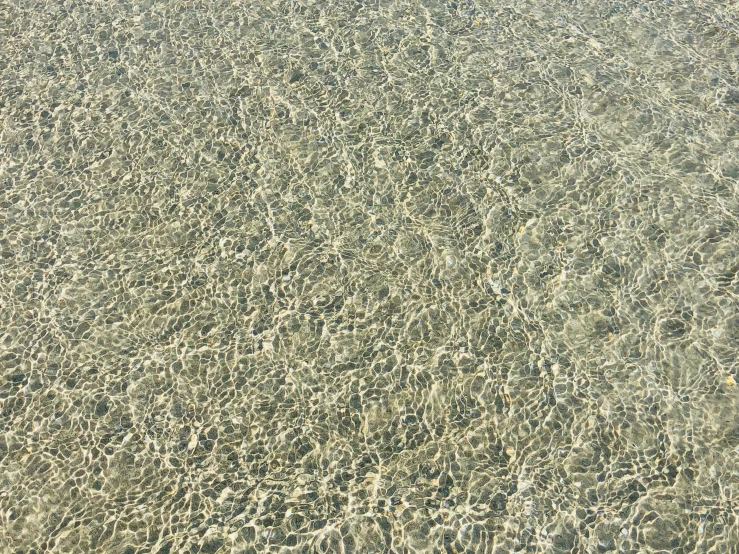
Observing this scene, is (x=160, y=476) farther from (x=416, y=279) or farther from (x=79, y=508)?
(x=416, y=279)

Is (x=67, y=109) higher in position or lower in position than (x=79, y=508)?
higher

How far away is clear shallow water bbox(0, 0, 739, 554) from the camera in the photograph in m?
2.12

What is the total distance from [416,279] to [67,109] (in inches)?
71.5

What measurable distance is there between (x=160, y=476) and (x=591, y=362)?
1.48 metres

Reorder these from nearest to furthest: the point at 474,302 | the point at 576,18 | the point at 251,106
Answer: the point at 474,302, the point at 251,106, the point at 576,18

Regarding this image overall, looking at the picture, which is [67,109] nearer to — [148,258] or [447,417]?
[148,258]

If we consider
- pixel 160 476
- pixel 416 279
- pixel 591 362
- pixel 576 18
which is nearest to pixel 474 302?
pixel 416 279

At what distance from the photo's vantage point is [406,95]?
10.3 feet

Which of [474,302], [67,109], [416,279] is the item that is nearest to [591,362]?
[474,302]

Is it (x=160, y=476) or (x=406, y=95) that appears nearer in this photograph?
(x=160, y=476)

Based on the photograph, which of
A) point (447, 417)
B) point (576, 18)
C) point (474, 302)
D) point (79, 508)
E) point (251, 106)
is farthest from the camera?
point (576, 18)

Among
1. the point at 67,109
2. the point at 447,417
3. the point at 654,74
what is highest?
the point at 654,74

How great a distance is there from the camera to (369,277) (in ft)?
8.54

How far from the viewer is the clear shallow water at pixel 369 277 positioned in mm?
2121
